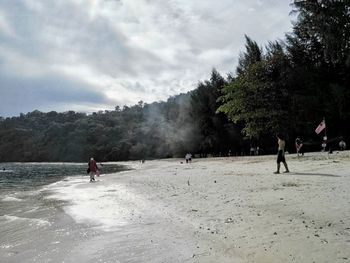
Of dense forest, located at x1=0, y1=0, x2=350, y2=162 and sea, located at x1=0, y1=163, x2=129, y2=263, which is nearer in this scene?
sea, located at x1=0, y1=163, x2=129, y2=263

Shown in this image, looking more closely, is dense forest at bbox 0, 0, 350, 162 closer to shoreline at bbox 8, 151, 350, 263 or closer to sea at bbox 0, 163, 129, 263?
shoreline at bbox 8, 151, 350, 263

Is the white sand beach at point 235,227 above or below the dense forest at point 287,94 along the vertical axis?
below

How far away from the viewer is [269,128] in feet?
157

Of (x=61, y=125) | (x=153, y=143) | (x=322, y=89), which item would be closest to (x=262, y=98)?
(x=322, y=89)

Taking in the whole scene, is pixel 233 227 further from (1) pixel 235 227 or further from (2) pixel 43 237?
(2) pixel 43 237

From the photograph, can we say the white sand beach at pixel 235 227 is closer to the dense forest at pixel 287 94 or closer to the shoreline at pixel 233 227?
the shoreline at pixel 233 227

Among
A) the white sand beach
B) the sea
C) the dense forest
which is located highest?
the dense forest

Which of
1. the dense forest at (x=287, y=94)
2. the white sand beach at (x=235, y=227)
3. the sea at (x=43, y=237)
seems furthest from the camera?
the dense forest at (x=287, y=94)

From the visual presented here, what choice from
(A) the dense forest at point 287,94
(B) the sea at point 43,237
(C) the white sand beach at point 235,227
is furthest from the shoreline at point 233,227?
(A) the dense forest at point 287,94

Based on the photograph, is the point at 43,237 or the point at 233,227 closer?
the point at 233,227

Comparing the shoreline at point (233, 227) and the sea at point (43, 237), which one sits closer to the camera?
the shoreline at point (233, 227)

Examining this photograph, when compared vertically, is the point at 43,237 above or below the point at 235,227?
below

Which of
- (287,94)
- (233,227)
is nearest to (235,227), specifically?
(233,227)

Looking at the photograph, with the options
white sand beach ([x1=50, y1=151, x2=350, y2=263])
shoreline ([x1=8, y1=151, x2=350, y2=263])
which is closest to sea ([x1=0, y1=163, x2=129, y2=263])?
shoreline ([x1=8, y1=151, x2=350, y2=263])
